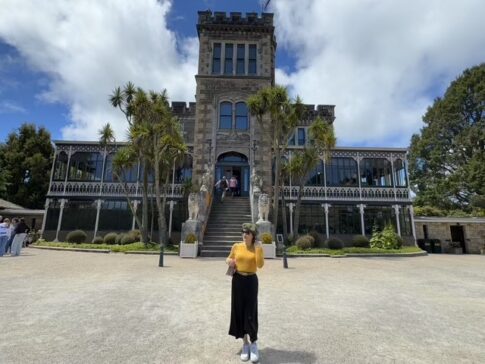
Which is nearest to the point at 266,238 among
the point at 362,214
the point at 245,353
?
the point at 245,353

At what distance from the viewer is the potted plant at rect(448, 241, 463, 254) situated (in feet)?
68.7

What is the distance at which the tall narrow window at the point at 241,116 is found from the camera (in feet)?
68.2

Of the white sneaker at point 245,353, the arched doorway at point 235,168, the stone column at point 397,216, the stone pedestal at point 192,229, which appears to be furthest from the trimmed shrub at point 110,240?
the stone column at point 397,216

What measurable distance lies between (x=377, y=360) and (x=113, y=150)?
75.1 feet

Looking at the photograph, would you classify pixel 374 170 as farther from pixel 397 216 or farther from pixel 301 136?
pixel 301 136

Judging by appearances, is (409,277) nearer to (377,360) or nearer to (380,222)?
(377,360)

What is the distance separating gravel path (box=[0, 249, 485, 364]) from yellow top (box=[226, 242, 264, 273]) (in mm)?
950

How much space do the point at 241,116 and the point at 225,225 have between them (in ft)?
29.1

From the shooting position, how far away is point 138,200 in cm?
2125

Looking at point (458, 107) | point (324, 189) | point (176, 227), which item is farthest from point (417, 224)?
point (176, 227)

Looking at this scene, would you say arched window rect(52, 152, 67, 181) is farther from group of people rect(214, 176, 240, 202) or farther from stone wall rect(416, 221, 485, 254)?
stone wall rect(416, 221, 485, 254)

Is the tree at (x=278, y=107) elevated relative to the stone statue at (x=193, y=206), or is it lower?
elevated

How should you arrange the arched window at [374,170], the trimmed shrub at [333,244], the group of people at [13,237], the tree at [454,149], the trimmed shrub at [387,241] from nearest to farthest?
the group of people at [13,237]
the trimmed shrub at [333,244]
the trimmed shrub at [387,241]
the arched window at [374,170]
the tree at [454,149]

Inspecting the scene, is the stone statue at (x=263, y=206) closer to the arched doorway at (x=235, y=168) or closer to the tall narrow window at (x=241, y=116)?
the arched doorway at (x=235, y=168)
